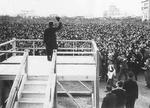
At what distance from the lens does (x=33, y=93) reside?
6.76 m

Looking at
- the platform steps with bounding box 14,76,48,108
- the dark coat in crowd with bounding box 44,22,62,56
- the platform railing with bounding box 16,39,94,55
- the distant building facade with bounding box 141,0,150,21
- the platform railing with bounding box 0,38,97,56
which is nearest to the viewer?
the platform steps with bounding box 14,76,48,108

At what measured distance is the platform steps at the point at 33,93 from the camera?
6505 mm

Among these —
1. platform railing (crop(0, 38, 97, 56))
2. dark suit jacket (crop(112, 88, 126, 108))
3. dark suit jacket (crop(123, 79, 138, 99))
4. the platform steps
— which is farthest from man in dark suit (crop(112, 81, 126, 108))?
the platform steps

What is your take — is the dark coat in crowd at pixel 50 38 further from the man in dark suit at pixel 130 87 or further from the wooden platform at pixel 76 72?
the man in dark suit at pixel 130 87

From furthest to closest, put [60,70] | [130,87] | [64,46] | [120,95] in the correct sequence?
1. [64,46]
2. [60,70]
3. [130,87]
4. [120,95]

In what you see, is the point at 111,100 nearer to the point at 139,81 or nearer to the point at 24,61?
the point at 24,61

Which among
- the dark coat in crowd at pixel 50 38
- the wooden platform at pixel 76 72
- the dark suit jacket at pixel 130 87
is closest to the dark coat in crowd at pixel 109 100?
the wooden platform at pixel 76 72

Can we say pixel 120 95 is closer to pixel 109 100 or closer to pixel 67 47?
pixel 109 100

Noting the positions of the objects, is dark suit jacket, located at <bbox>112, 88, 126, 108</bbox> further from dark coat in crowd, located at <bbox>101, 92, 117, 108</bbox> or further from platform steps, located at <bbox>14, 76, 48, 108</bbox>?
platform steps, located at <bbox>14, 76, 48, 108</bbox>

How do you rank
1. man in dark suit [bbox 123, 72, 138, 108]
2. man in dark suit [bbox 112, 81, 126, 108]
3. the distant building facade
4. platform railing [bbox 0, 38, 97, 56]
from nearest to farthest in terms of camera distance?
man in dark suit [bbox 112, 81, 126, 108]
man in dark suit [bbox 123, 72, 138, 108]
platform railing [bbox 0, 38, 97, 56]
the distant building facade

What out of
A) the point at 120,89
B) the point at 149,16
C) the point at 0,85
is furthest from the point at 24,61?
the point at 149,16

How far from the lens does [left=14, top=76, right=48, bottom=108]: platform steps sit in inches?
256

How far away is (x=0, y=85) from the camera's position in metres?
10.3

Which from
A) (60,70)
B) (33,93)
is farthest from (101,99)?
(33,93)
